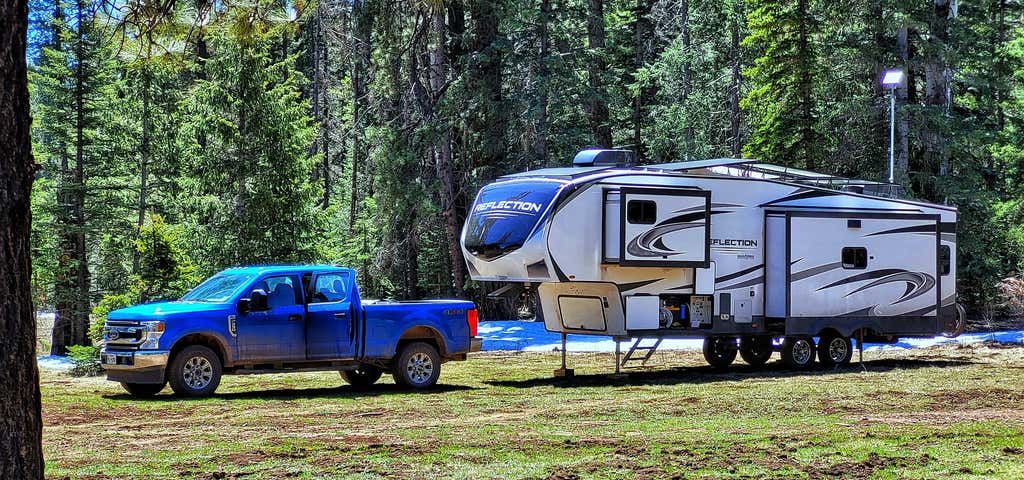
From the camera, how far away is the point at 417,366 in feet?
58.4

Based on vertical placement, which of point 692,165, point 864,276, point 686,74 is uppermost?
point 686,74

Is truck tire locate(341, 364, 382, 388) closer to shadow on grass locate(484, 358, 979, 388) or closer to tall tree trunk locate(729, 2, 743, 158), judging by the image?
shadow on grass locate(484, 358, 979, 388)

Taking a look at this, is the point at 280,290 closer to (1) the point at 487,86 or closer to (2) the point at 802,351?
(2) the point at 802,351

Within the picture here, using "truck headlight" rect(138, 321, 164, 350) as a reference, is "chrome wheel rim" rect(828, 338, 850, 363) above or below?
below

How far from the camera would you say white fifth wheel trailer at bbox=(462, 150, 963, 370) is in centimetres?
1900

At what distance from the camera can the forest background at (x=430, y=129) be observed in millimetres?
31094

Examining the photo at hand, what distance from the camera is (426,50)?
3356cm

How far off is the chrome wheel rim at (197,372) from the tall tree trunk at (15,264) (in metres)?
10.4

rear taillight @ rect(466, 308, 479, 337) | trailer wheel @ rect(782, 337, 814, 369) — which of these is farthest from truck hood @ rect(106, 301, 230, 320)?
trailer wheel @ rect(782, 337, 814, 369)

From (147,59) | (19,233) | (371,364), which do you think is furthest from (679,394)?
(19,233)

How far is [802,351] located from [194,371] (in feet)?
39.0

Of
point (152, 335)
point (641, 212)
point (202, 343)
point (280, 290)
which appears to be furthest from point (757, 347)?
point (152, 335)

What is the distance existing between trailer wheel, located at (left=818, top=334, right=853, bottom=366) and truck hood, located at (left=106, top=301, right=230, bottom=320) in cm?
1207

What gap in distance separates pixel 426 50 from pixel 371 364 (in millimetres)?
17351
